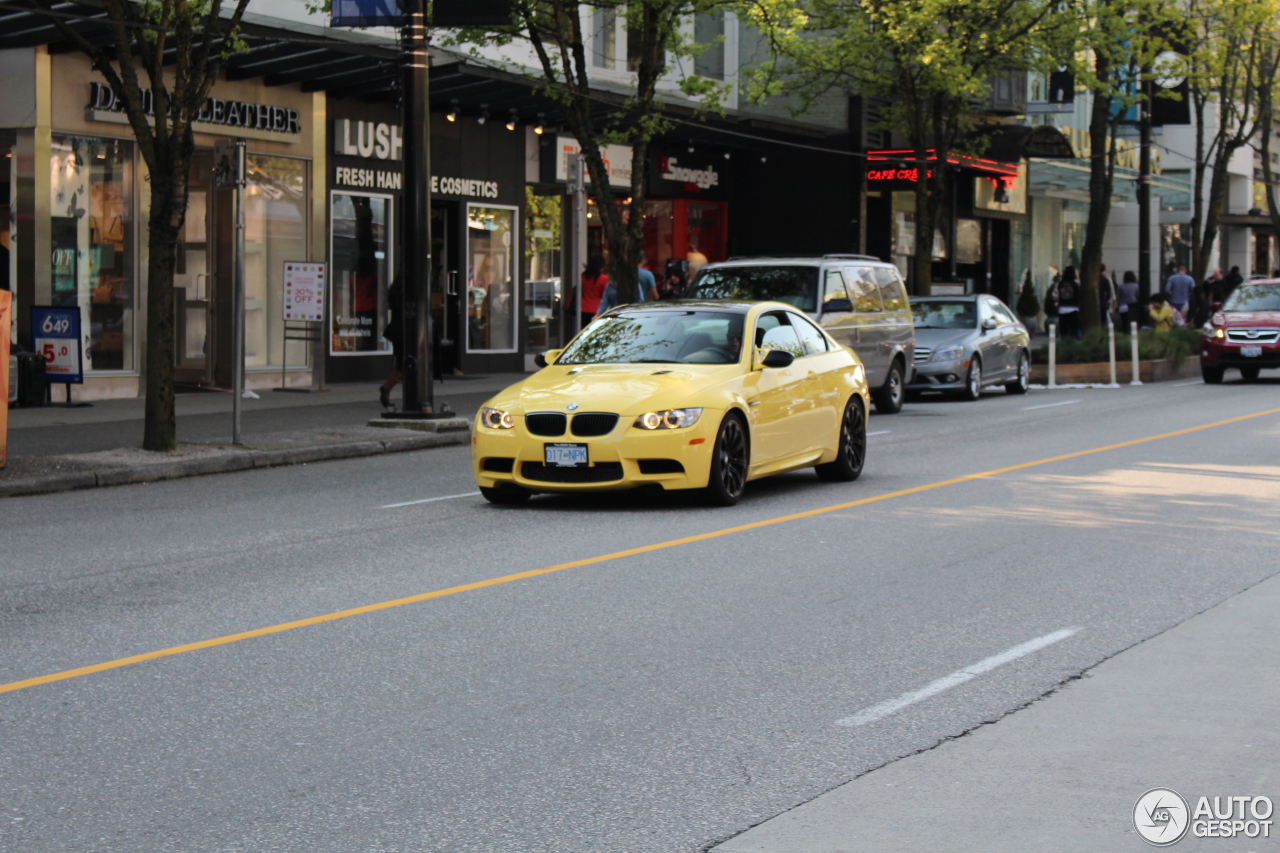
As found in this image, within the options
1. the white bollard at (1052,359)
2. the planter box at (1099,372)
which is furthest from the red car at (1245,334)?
the white bollard at (1052,359)

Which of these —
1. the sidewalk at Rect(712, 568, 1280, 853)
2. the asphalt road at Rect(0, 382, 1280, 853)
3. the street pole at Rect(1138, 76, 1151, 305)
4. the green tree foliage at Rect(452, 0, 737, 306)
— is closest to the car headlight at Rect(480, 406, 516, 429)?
the asphalt road at Rect(0, 382, 1280, 853)

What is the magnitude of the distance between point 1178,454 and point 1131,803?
11657 mm

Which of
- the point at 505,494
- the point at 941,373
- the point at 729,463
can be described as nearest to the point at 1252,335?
the point at 941,373

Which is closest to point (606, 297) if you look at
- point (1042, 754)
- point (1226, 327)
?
point (1226, 327)

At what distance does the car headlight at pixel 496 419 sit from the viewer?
11781mm

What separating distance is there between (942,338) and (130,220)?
12.3m

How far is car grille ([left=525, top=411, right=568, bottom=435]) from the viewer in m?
11.6

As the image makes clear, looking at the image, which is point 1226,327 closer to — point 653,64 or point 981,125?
point 653,64

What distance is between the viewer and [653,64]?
22844 mm

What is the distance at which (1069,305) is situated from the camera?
38469mm

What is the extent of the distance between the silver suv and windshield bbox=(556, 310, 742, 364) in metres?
6.58

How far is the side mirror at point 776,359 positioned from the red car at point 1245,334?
18.1 metres

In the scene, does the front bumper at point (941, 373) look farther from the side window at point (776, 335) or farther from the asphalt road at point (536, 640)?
the side window at point (776, 335)

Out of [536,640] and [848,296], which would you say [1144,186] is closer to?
[848,296]
